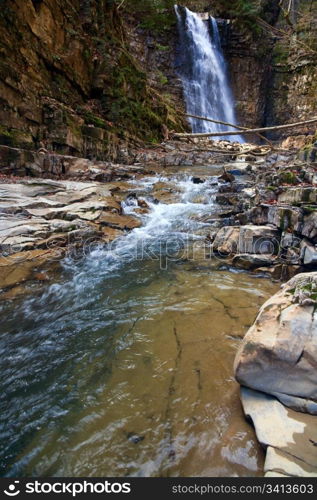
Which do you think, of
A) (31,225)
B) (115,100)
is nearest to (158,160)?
(115,100)

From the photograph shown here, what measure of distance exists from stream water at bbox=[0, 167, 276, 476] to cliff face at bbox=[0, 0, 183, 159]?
8409 millimetres

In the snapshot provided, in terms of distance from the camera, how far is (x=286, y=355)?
234cm

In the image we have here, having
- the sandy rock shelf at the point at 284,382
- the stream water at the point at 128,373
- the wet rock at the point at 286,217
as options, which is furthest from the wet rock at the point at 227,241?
the sandy rock shelf at the point at 284,382

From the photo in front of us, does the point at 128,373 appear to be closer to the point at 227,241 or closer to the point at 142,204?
the point at 227,241

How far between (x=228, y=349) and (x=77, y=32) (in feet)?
52.8

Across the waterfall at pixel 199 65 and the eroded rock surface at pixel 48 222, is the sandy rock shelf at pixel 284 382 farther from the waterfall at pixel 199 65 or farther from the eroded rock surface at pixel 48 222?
the waterfall at pixel 199 65

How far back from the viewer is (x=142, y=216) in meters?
8.25

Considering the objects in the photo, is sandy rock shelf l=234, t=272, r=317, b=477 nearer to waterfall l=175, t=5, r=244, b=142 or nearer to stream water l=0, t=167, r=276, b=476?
stream water l=0, t=167, r=276, b=476

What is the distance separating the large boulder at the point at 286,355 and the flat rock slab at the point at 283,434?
8 cm

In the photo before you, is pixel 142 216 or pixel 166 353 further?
pixel 142 216

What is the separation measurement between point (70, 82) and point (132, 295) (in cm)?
1291

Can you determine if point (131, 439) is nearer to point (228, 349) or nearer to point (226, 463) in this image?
point (226, 463)

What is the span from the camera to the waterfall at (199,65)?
86.7 feet

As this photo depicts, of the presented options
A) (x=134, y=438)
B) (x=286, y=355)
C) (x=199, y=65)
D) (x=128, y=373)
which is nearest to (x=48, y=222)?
(x=128, y=373)
